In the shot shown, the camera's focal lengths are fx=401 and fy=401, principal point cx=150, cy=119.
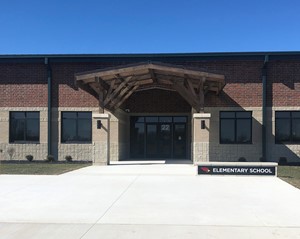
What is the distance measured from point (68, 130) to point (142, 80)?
18.9 ft

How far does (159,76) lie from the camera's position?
21266 millimetres

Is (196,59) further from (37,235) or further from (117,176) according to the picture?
(37,235)

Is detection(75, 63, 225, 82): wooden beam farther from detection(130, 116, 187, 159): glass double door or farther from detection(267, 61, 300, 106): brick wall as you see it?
detection(130, 116, 187, 159): glass double door

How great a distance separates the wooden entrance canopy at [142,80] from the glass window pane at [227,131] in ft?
6.60

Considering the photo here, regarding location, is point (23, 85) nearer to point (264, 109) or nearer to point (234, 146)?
point (234, 146)

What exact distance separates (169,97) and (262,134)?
595cm

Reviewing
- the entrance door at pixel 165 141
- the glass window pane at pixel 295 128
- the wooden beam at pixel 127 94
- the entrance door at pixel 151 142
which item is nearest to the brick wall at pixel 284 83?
the glass window pane at pixel 295 128

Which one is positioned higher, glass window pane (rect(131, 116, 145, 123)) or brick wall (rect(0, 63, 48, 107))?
brick wall (rect(0, 63, 48, 107))

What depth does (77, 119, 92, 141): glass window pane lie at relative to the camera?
24.0 meters

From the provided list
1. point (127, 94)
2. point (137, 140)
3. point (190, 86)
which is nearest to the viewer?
point (190, 86)

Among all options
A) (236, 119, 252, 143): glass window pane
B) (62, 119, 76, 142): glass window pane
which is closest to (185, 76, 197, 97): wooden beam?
(236, 119, 252, 143): glass window pane

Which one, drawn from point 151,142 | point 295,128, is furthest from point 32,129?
point 295,128

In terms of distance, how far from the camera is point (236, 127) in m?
23.2

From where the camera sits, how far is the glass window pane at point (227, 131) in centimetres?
2325
